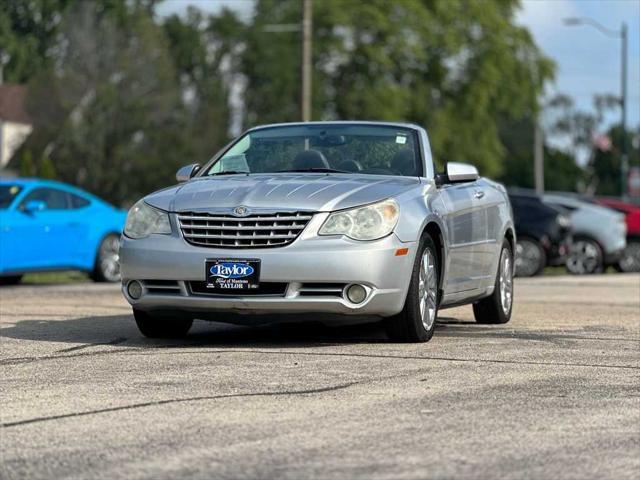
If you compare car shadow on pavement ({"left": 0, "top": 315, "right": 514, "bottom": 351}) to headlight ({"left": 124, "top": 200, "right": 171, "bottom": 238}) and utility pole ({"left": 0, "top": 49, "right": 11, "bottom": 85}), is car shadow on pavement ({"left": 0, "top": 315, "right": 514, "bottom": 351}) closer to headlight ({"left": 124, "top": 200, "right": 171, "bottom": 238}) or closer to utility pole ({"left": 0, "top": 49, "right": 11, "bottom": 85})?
headlight ({"left": 124, "top": 200, "right": 171, "bottom": 238})

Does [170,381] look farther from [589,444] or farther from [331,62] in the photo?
[331,62]

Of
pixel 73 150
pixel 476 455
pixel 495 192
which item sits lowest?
pixel 73 150

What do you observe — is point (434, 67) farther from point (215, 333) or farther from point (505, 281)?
point (215, 333)

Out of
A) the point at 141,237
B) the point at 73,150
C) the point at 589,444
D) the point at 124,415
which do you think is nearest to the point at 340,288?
the point at 141,237

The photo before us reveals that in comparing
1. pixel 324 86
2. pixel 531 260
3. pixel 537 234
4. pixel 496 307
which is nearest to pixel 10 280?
pixel 531 260

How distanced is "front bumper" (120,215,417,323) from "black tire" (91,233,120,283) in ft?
37.0

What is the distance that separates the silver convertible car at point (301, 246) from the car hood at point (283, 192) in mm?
10

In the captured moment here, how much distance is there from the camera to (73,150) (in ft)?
187

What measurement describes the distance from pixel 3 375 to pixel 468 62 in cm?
5439

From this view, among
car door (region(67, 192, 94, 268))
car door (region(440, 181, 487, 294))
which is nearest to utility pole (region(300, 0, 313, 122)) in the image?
car door (region(67, 192, 94, 268))

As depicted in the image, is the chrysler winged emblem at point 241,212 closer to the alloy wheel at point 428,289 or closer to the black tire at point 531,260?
the alloy wheel at point 428,289

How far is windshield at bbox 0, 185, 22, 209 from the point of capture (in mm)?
19781

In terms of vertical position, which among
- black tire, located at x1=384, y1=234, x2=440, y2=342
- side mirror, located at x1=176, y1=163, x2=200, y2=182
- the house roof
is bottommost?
the house roof

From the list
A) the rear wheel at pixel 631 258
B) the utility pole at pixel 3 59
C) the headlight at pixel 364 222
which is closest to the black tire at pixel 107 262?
the headlight at pixel 364 222
